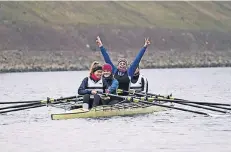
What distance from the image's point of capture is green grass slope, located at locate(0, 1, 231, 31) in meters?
117

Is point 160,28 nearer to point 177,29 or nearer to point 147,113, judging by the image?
point 177,29

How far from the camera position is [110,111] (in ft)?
90.3

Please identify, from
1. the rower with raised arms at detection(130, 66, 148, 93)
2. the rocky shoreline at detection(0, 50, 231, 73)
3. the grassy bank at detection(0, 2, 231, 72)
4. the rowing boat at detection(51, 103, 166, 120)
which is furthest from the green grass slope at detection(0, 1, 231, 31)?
the rowing boat at detection(51, 103, 166, 120)

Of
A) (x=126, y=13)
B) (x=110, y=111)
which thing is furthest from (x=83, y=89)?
(x=126, y=13)

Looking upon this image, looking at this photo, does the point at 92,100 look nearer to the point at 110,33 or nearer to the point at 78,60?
the point at 78,60

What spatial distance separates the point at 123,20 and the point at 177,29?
8670 mm

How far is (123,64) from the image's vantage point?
29109mm

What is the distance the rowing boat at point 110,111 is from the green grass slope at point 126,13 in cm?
8249

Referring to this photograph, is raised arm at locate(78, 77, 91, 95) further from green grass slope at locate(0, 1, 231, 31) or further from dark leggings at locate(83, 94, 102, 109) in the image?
green grass slope at locate(0, 1, 231, 31)

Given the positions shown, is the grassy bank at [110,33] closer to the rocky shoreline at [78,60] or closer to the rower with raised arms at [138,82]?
the rocky shoreline at [78,60]

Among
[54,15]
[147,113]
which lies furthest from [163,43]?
[147,113]

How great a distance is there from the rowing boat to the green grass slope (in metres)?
82.5

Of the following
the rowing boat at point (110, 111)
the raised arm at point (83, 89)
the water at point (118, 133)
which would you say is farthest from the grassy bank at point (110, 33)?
the water at point (118, 133)

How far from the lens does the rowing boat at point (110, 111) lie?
26.3 metres
